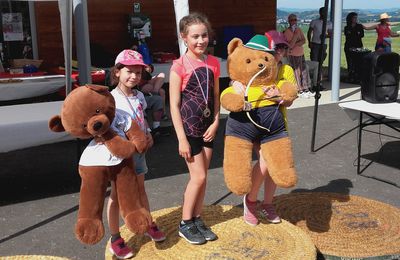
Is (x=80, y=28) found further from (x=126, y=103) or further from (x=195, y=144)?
(x=195, y=144)

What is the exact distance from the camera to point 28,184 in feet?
16.7

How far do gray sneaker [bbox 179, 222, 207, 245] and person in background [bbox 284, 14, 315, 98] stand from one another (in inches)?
273

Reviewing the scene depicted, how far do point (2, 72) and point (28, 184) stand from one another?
7.89 feet

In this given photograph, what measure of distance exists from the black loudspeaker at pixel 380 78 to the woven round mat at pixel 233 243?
2.27 m

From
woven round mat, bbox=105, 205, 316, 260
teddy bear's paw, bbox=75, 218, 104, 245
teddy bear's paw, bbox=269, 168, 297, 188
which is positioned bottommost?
woven round mat, bbox=105, 205, 316, 260

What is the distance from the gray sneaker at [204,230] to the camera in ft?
10.9

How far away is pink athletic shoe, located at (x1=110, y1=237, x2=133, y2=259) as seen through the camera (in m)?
3.08

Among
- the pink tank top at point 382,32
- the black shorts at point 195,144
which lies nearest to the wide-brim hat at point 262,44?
the black shorts at point 195,144

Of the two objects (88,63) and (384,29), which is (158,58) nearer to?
(88,63)

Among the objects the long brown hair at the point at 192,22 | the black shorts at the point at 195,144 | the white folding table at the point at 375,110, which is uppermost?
the long brown hair at the point at 192,22

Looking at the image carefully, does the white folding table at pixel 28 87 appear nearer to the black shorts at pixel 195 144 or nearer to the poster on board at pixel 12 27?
the poster on board at pixel 12 27

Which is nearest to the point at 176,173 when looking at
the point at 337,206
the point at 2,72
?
the point at 337,206

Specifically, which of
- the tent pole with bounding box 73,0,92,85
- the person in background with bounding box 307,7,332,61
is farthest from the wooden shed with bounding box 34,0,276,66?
the tent pole with bounding box 73,0,92,85

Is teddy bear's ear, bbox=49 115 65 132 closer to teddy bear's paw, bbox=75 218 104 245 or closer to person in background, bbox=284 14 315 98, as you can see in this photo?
teddy bear's paw, bbox=75 218 104 245
